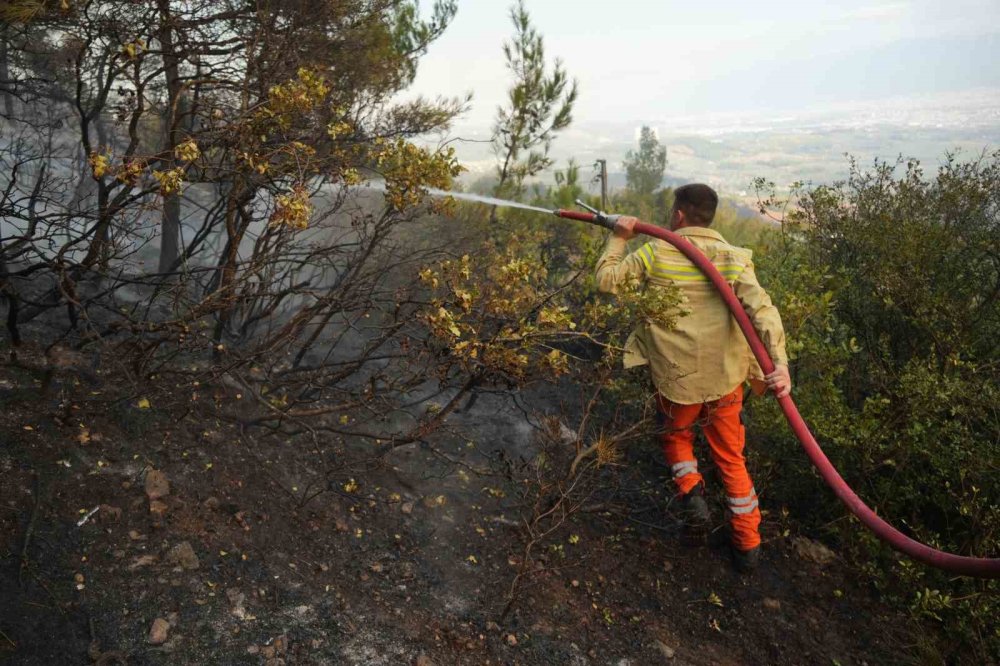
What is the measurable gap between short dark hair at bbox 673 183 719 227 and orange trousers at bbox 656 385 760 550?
3.10 feet

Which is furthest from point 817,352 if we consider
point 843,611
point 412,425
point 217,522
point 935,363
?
point 217,522

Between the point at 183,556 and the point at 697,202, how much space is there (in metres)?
3.06

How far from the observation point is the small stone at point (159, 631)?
8.15ft

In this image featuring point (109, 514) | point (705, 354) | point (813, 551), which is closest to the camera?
point (109, 514)

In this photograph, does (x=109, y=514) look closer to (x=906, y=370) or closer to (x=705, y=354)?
(x=705, y=354)

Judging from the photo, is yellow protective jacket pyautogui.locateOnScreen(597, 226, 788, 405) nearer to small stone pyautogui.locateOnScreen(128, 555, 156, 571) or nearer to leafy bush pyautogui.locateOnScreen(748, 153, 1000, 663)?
leafy bush pyautogui.locateOnScreen(748, 153, 1000, 663)

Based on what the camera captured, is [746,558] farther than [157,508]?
Yes

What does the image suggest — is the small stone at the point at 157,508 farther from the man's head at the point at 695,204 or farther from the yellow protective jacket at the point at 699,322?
the man's head at the point at 695,204

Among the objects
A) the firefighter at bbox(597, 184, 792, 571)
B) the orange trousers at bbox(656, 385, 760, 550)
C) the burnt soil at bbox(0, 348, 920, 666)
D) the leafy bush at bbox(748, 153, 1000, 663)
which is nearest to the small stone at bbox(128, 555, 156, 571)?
the burnt soil at bbox(0, 348, 920, 666)

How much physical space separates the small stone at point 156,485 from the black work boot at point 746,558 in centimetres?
292

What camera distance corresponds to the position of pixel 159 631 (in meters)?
2.51

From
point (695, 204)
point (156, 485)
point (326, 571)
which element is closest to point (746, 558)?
point (695, 204)

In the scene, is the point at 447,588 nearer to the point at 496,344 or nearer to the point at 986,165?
the point at 496,344

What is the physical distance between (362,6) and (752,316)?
13.2ft
